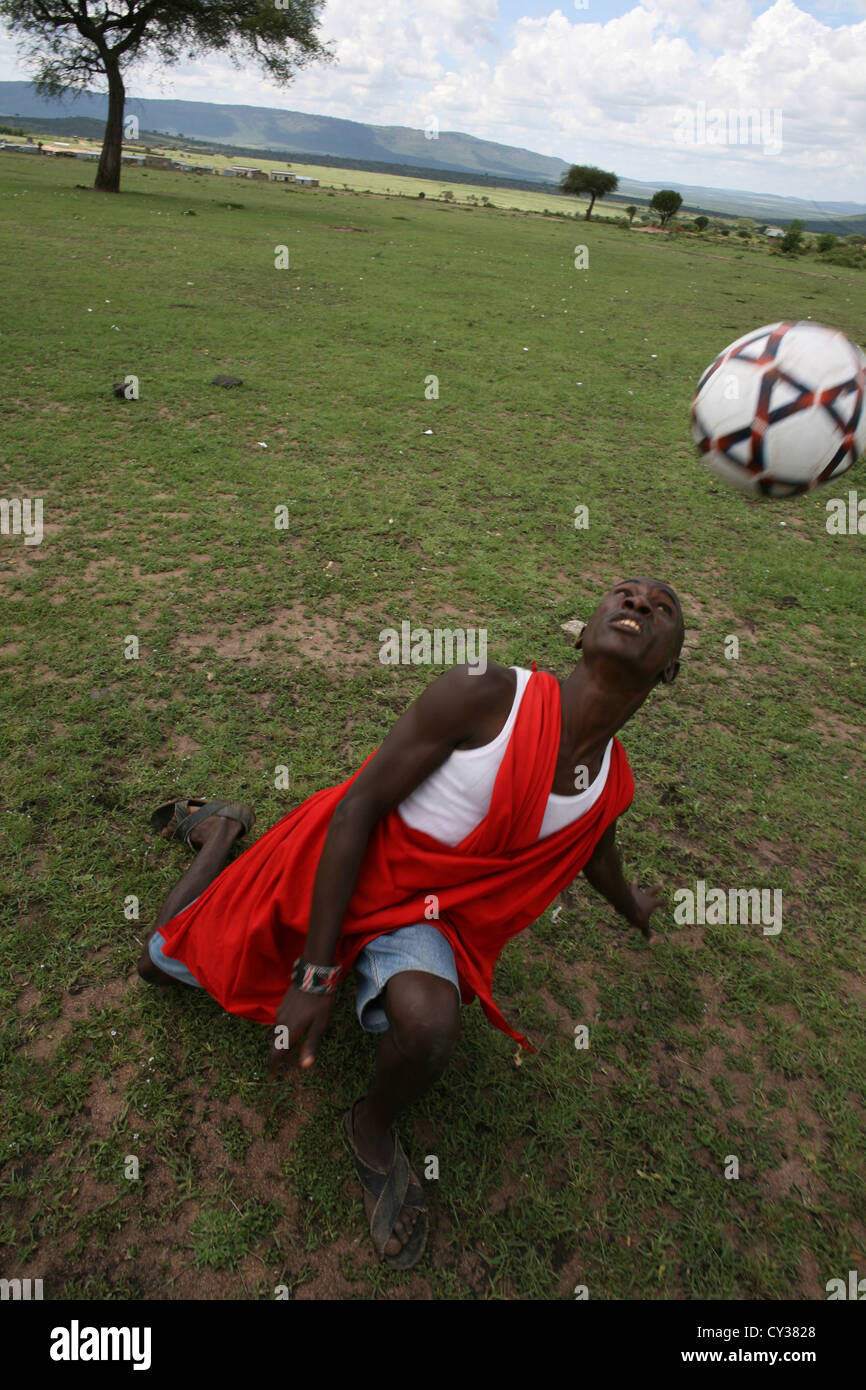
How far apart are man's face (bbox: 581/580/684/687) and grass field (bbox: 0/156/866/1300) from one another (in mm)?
1516

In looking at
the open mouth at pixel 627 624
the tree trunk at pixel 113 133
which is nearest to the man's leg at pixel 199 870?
the open mouth at pixel 627 624

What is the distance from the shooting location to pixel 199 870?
9.14 ft

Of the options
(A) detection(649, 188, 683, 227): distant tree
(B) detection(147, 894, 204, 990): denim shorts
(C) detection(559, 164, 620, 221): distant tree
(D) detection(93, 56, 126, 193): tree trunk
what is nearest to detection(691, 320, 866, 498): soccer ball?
(B) detection(147, 894, 204, 990): denim shorts

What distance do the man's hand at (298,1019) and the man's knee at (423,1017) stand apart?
0.17m

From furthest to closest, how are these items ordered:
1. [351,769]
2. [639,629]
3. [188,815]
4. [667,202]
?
[667,202] < [351,769] < [188,815] < [639,629]

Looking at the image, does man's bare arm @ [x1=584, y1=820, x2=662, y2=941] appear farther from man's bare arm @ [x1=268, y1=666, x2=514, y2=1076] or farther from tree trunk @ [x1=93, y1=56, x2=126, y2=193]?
tree trunk @ [x1=93, y1=56, x2=126, y2=193]

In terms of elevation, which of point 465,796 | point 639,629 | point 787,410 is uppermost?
point 787,410

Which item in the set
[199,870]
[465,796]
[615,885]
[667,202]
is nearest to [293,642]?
[199,870]

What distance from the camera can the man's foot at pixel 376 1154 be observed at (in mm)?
2145

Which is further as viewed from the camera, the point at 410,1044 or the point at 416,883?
the point at 416,883

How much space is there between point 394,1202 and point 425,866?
39.0 inches

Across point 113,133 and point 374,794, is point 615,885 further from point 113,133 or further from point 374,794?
point 113,133

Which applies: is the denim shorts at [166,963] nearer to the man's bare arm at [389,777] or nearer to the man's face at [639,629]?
the man's bare arm at [389,777]

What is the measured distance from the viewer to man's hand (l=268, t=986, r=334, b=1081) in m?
1.94
